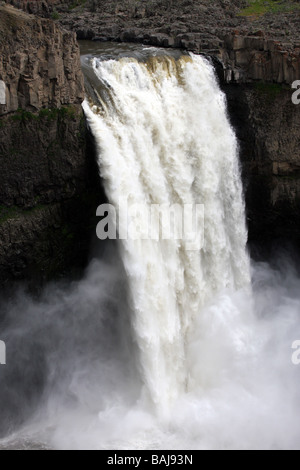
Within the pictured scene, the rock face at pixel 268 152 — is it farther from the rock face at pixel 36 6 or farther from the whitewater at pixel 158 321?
the rock face at pixel 36 6

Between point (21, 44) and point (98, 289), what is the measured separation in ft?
30.6

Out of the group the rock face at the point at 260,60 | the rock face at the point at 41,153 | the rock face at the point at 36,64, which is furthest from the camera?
the rock face at the point at 260,60

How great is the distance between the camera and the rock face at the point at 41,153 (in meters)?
18.3

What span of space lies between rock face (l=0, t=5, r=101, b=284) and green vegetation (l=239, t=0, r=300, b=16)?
807 inches

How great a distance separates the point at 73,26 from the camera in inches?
1190

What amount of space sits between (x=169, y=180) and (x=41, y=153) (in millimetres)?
5191

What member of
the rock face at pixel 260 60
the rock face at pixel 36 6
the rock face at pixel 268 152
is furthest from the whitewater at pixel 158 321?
the rock face at pixel 36 6

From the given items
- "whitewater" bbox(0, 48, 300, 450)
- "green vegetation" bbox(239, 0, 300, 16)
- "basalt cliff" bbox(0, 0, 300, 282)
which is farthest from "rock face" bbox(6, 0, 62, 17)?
"green vegetation" bbox(239, 0, 300, 16)

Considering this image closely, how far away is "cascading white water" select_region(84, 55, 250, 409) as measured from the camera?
65.8ft

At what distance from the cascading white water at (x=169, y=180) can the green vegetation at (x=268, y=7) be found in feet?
44.2

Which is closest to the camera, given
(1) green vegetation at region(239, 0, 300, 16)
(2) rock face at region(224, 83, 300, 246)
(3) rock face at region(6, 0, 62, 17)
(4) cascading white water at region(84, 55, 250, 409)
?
(4) cascading white water at region(84, 55, 250, 409)

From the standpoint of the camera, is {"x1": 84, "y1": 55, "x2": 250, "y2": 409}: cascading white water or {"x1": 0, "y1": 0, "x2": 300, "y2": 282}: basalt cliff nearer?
{"x1": 0, "y1": 0, "x2": 300, "y2": 282}: basalt cliff

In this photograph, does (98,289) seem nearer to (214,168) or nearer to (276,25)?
(214,168)

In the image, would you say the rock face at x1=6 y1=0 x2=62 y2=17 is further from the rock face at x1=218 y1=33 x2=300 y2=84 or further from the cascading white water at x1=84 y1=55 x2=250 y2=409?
the rock face at x1=218 y1=33 x2=300 y2=84
